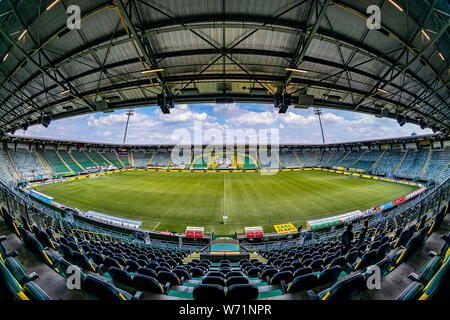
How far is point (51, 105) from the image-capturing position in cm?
1019

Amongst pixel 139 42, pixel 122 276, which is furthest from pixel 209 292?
pixel 139 42

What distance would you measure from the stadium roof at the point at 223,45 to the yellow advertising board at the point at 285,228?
29.6ft

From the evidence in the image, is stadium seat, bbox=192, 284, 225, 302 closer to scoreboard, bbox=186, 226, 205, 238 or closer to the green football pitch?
scoreboard, bbox=186, 226, 205, 238

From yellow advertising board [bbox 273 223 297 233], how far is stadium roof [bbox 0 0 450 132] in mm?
9011

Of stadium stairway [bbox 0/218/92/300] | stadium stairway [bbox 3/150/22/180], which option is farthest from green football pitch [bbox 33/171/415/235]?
stadium stairway [bbox 3/150/22/180]

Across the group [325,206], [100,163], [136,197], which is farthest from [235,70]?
[100,163]

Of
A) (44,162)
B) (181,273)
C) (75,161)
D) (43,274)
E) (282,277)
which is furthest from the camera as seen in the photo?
(75,161)

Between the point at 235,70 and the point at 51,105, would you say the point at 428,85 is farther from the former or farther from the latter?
the point at 51,105

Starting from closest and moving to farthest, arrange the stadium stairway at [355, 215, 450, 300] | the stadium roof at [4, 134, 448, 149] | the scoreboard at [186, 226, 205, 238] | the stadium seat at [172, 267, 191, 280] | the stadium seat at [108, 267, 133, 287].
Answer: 1. the stadium stairway at [355, 215, 450, 300]
2. the stadium seat at [108, 267, 133, 287]
3. the stadium seat at [172, 267, 191, 280]
4. the scoreboard at [186, 226, 205, 238]
5. the stadium roof at [4, 134, 448, 149]

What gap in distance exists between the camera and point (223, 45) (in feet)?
21.0

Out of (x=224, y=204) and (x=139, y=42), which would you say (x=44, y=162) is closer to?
(x=224, y=204)

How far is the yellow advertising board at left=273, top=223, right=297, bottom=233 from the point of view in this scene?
443 inches

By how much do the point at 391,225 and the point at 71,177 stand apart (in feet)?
150

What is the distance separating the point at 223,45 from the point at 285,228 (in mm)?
12378
